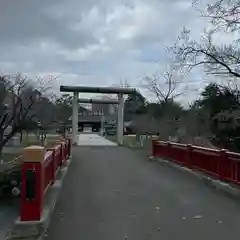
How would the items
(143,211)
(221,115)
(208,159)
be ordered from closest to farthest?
(143,211), (208,159), (221,115)

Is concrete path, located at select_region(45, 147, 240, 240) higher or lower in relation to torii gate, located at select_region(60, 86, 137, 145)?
lower

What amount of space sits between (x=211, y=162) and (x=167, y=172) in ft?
12.1

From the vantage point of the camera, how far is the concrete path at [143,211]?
693 cm

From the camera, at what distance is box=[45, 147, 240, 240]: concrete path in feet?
22.7

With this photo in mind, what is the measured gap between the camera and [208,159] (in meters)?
13.7

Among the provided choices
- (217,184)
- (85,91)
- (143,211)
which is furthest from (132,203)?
(85,91)

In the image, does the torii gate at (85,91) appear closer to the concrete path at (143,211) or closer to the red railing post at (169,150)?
the red railing post at (169,150)

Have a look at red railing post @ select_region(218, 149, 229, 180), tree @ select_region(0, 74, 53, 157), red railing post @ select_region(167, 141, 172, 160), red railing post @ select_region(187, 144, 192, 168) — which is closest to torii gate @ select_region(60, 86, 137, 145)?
tree @ select_region(0, 74, 53, 157)

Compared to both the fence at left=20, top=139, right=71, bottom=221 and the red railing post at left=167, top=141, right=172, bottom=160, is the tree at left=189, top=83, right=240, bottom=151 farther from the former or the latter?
the fence at left=20, top=139, right=71, bottom=221

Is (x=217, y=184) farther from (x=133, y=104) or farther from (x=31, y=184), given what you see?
(x=133, y=104)

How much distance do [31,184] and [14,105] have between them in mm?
16199

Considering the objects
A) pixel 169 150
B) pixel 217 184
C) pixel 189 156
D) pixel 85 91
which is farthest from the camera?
pixel 85 91

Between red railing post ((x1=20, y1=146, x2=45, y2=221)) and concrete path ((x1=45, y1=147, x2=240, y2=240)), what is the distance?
44cm

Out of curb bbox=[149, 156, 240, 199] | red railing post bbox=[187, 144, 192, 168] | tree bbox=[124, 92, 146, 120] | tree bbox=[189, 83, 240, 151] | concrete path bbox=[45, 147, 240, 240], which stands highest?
tree bbox=[124, 92, 146, 120]
